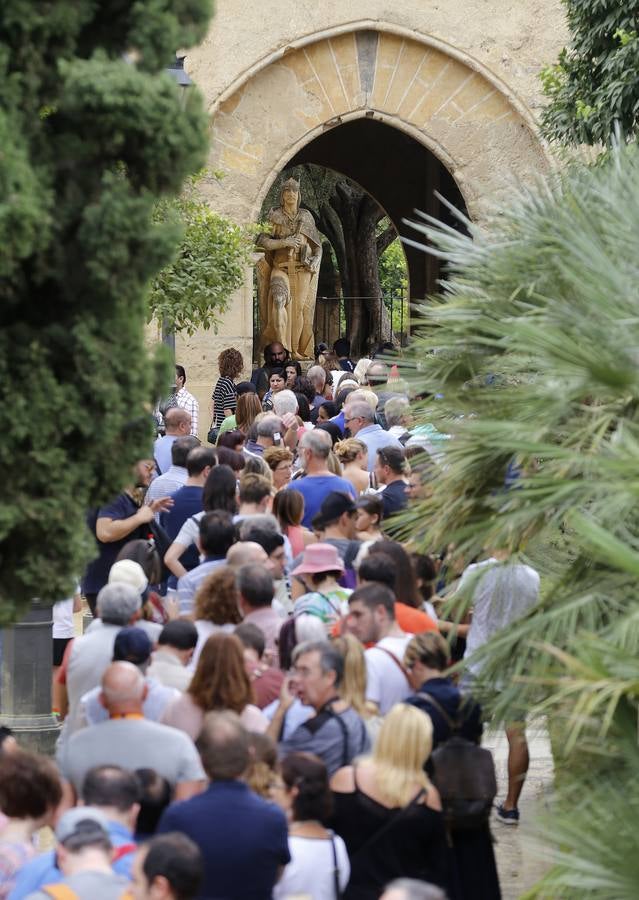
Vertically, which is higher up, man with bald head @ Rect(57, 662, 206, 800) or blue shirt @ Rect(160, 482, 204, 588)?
blue shirt @ Rect(160, 482, 204, 588)

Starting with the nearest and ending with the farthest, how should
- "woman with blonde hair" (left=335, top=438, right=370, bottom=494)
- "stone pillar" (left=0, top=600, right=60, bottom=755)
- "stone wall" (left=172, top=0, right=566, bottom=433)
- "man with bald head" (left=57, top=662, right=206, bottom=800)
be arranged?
"man with bald head" (left=57, top=662, right=206, bottom=800), "stone pillar" (left=0, top=600, right=60, bottom=755), "woman with blonde hair" (left=335, top=438, right=370, bottom=494), "stone wall" (left=172, top=0, right=566, bottom=433)

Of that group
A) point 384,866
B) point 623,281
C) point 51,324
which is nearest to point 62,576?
point 51,324

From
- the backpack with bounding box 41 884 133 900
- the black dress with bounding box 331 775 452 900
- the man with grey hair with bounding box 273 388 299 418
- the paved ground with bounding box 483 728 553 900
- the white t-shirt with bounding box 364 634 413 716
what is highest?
the man with grey hair with bounding box 273 388 299 418

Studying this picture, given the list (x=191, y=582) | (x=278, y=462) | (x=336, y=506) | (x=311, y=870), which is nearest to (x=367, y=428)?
(x=278, y=462)

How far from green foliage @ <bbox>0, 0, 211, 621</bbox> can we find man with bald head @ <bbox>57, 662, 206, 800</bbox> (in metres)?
0.78

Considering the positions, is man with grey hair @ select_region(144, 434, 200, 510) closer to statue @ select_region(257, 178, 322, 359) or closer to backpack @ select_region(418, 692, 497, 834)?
backpack @ select_region(418, 692, 497, 834)

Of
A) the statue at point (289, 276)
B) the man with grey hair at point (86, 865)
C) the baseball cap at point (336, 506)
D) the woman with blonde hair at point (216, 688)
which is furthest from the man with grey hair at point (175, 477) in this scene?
the statue at point (289, 276)

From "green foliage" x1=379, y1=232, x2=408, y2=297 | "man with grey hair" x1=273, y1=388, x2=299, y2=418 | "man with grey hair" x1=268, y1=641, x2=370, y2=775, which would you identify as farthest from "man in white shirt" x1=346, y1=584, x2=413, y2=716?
"green foliage" x1=379, y1=232, x2=408, y2=297

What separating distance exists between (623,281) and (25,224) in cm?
243

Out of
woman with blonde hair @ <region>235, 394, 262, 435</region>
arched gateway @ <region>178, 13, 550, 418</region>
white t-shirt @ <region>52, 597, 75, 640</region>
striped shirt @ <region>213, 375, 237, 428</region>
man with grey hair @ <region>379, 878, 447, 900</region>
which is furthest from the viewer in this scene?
arched gateway @ <region>178, 13, 550, 418</region>

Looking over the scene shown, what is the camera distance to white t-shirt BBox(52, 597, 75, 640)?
9.98 metres

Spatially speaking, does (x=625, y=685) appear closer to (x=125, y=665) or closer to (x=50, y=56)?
(x=125, y=665)

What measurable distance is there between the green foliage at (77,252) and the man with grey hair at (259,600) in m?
2.05

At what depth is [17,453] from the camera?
521 cm
